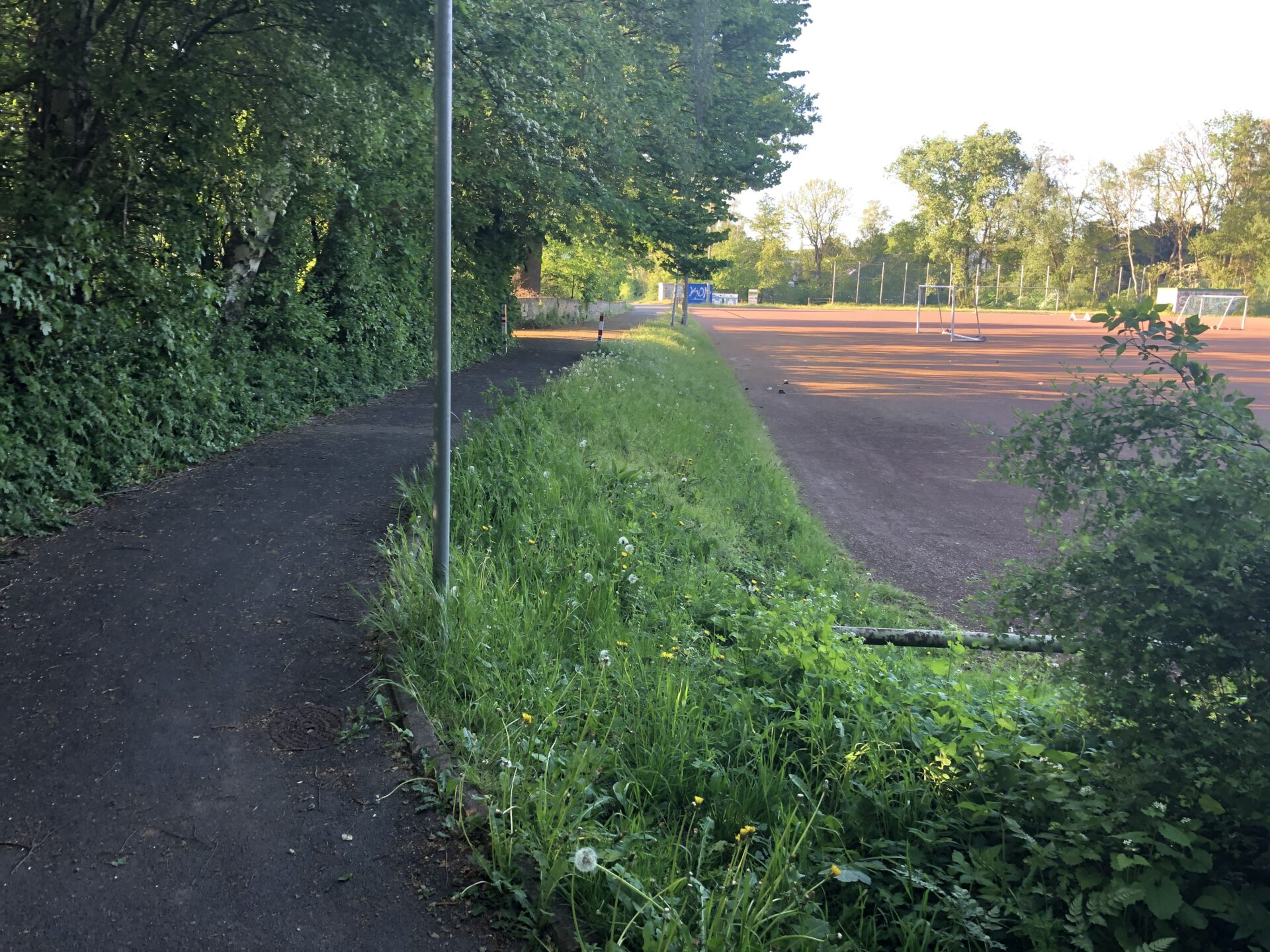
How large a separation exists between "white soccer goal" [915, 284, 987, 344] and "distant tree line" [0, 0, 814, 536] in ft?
146

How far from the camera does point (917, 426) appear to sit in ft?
63.3

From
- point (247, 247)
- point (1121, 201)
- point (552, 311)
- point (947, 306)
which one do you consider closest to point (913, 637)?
point (247, 247)

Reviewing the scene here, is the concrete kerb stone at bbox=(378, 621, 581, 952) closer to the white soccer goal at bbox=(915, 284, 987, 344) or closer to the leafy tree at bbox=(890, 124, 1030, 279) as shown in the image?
the white soccer goal at bbox=(915, 284, 987, 344)

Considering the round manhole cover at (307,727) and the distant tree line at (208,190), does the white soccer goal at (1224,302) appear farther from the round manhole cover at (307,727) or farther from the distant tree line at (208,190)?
the round manhole cover at (307,727)

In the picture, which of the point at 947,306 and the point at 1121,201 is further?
the point at 947,306

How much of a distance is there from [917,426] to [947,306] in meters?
74.2

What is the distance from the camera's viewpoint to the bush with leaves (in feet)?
9.25

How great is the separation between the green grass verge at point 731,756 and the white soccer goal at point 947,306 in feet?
162

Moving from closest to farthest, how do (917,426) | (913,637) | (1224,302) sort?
(913,637), (917,426), (1224,302)

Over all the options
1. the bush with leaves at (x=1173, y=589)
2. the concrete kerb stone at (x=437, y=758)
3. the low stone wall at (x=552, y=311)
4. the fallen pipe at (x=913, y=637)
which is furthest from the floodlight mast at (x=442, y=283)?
the low stone wall at (x=552, y=311)

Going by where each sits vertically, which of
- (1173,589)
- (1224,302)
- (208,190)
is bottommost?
(1173,589)

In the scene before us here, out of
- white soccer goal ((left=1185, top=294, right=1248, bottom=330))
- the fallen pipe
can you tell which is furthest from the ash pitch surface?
white soccer goal ((left=1185, top=294, right=1248, bottom=330))

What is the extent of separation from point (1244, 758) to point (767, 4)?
25318mm

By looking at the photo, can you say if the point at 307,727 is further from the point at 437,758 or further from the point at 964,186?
the point at 964,186
